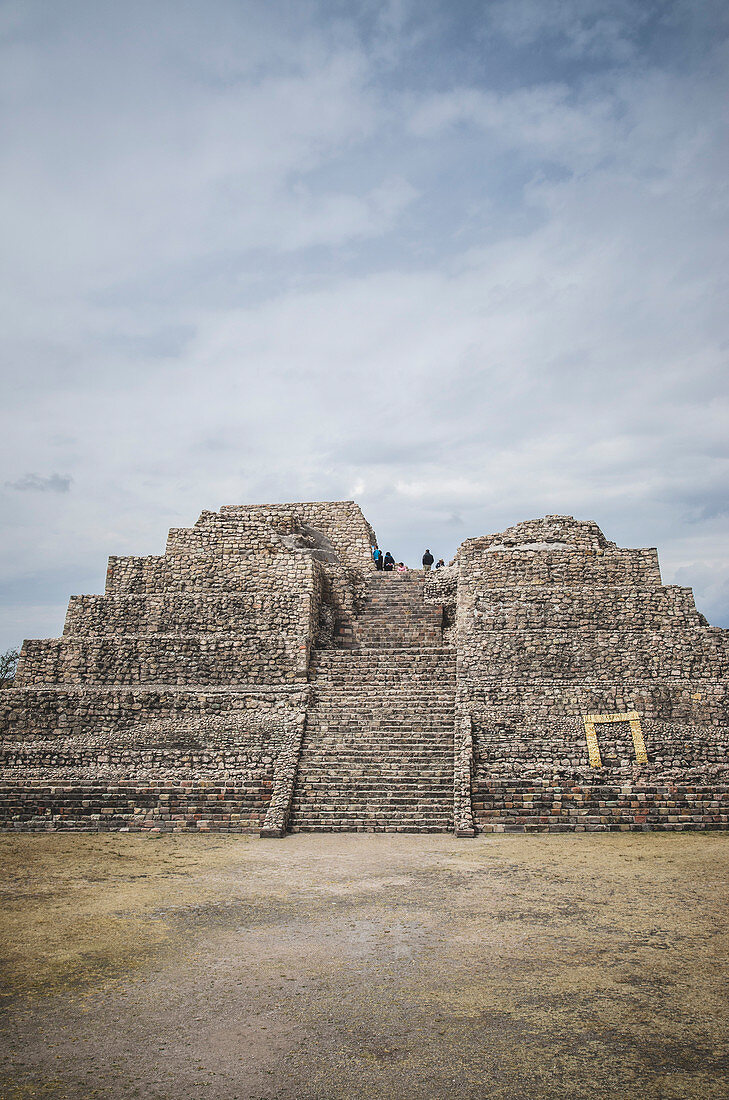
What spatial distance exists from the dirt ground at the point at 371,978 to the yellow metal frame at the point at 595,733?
3.23 meters

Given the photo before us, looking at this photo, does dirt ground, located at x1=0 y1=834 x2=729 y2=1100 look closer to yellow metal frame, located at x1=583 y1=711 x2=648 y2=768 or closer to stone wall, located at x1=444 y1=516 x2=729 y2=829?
stone wall, located at x1=444 y1=516 x2=729 y2=829

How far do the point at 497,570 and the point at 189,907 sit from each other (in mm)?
12448

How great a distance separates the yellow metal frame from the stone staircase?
102 inches

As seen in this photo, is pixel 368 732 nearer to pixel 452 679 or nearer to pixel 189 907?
pixel 452 679

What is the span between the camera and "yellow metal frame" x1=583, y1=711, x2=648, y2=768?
12.8 meters

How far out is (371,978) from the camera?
5.40 metres

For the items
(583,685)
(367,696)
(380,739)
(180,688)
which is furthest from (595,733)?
(180,688)

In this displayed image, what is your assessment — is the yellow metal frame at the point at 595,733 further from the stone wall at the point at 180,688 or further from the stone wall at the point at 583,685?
the stone wall at the point at 180,688

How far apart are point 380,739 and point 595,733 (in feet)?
13.5

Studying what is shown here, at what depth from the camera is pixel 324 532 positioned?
25.7 metres

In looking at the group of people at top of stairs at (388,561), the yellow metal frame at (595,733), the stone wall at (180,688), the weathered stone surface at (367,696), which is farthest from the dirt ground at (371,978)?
the group of people at top of stairs at (388,561)

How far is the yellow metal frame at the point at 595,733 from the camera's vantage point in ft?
42.0

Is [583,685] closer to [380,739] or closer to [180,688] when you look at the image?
[380,739]

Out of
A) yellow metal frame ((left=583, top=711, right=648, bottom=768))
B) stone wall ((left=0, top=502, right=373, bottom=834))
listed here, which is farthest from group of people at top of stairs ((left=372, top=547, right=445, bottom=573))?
yellow metal frame ((left=583, top=711, right=648, bottom=768))
